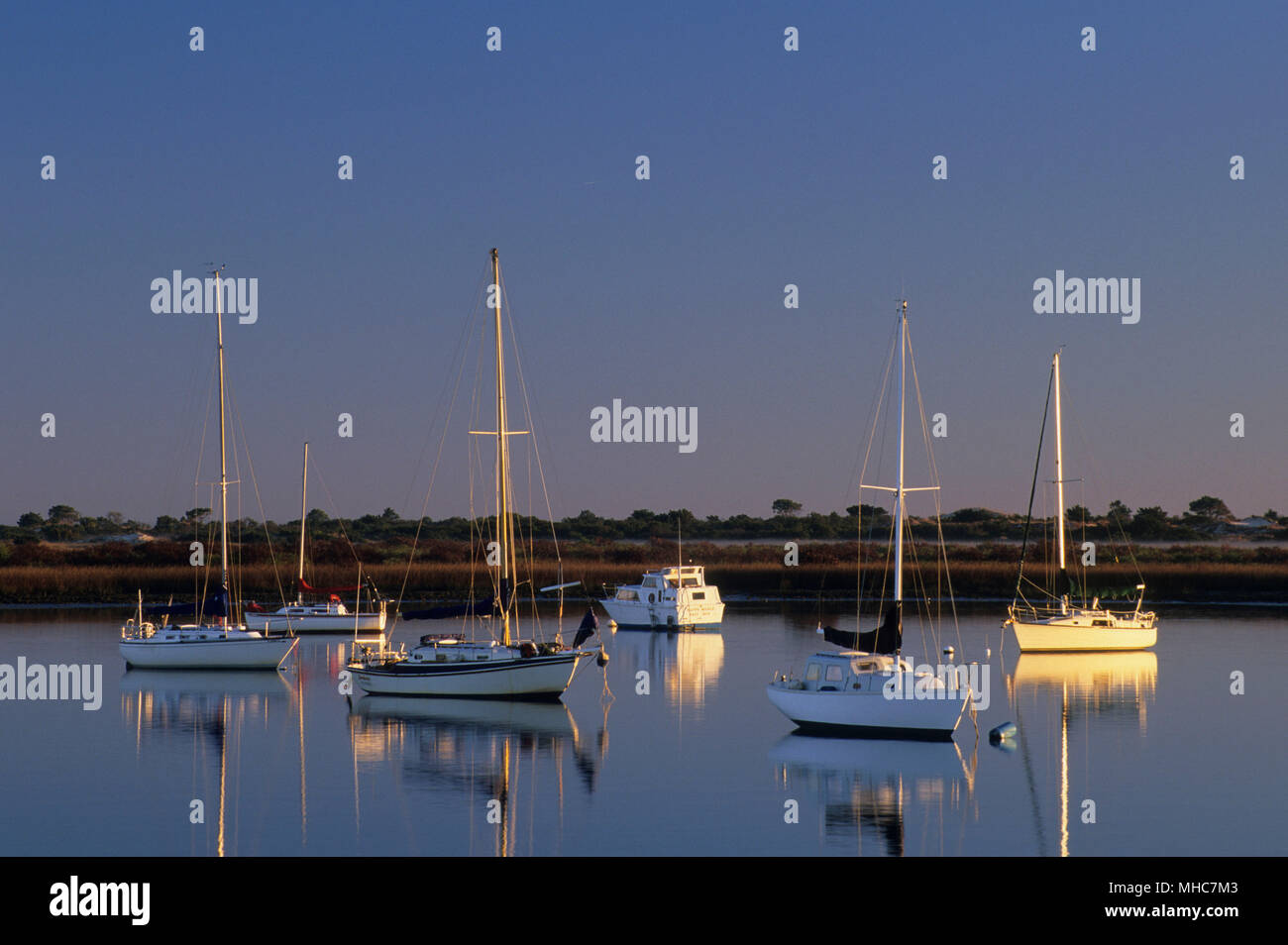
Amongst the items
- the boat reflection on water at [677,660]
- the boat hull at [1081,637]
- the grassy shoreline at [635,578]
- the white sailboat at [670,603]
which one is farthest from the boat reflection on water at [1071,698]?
the grassy shoreline at [635,578]

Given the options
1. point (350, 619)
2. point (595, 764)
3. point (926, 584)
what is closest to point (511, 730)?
point (595, 764)

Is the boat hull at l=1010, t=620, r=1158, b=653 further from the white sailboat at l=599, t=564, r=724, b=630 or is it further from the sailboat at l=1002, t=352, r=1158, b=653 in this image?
the white sailboat at l=599, t=564, r=724, b=630

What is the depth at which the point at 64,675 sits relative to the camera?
150 feet

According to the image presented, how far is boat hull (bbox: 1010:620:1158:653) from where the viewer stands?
5531 centimetres

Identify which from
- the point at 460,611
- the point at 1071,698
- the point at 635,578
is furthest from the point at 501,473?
the point at 635,578

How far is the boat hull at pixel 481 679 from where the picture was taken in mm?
39688

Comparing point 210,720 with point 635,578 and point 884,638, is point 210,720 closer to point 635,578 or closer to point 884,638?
point 884,638

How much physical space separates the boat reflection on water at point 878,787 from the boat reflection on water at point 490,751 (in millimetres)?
4439

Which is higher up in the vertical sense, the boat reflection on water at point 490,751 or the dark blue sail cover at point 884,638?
the dark blue sail cover at point 884,638

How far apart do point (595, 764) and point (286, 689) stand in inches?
707

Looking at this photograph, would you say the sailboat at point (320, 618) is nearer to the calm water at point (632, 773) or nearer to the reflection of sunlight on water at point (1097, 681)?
the calm water at point (632, 773)

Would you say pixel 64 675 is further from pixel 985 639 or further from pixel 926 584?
pixel 926 584

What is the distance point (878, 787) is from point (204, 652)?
30346 millimetres

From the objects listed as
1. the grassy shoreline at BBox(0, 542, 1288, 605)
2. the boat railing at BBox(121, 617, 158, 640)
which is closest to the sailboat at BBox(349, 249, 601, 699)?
the boat railing at BBox(121, 617, 158, 640)
